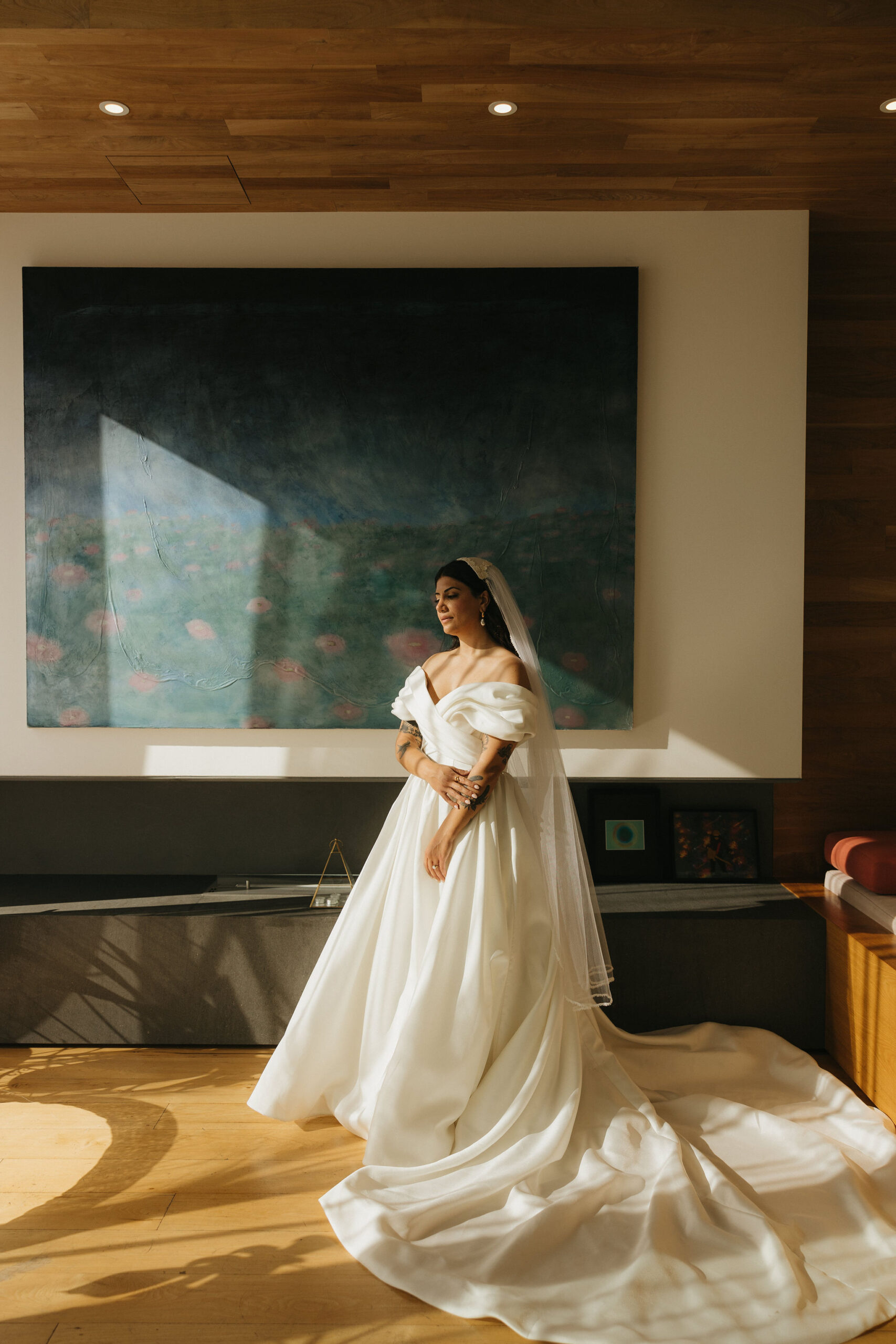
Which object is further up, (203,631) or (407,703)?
(203,631)

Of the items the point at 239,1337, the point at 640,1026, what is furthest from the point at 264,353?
the point at 239,1337

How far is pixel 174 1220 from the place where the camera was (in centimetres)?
Answer: 225

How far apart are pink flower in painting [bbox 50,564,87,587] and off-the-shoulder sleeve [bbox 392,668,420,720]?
144cm

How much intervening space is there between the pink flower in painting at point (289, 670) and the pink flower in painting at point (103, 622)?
2.06 feet

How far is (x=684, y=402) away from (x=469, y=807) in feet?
6.07

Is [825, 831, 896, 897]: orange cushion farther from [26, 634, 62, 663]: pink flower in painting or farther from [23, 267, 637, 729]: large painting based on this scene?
[26, 634, 62, 663]: pink flower in painting

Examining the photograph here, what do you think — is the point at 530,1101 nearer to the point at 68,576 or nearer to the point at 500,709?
the point at 500,709

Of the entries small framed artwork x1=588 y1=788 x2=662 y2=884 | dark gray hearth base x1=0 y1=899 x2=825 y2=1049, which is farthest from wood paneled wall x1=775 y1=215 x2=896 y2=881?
dark gray hearth base x1=0 y1=899 x2=825 y2=1049

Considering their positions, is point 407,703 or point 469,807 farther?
point 407,703

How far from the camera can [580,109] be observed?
9.10 feet

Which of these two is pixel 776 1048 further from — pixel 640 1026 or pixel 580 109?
pixel 580 109

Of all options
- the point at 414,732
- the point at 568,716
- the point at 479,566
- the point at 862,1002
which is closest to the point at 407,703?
the point at 414,732

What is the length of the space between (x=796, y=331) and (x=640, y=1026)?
2.66m

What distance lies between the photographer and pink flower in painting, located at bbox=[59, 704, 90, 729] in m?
3.49
